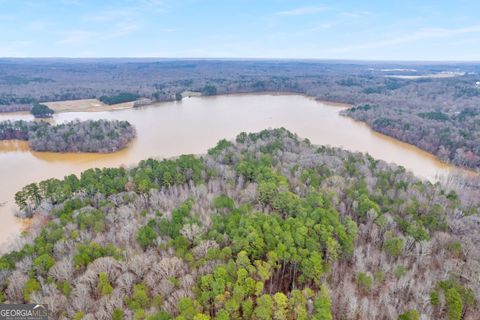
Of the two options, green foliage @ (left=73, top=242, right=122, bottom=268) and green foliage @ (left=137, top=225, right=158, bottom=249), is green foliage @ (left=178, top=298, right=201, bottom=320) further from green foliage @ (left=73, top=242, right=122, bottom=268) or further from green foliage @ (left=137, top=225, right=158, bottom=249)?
green foliage @ (left=137, top=225, right=158, bottom=249)

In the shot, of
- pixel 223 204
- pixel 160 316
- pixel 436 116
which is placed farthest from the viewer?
pixel 436 116

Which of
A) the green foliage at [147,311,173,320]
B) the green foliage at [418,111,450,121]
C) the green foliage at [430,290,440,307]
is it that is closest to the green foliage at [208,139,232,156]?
the green foliage at [147,311,173,320]

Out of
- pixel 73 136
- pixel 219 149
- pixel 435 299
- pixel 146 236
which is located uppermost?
pixel 73 136

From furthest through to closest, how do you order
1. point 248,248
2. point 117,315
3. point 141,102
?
point 141,102 < point 248,248 < point 117,315

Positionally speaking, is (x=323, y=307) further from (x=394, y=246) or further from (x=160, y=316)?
(x=394, y=246)

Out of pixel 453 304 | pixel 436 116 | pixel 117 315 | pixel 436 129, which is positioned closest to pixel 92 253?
pixel 117 315

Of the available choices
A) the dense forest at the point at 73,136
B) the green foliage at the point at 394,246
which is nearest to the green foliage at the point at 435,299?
the green foliage at the point at 394,246

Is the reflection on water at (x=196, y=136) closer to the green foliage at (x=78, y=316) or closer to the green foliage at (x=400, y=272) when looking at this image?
the green foliage at (x=78, y=316)
